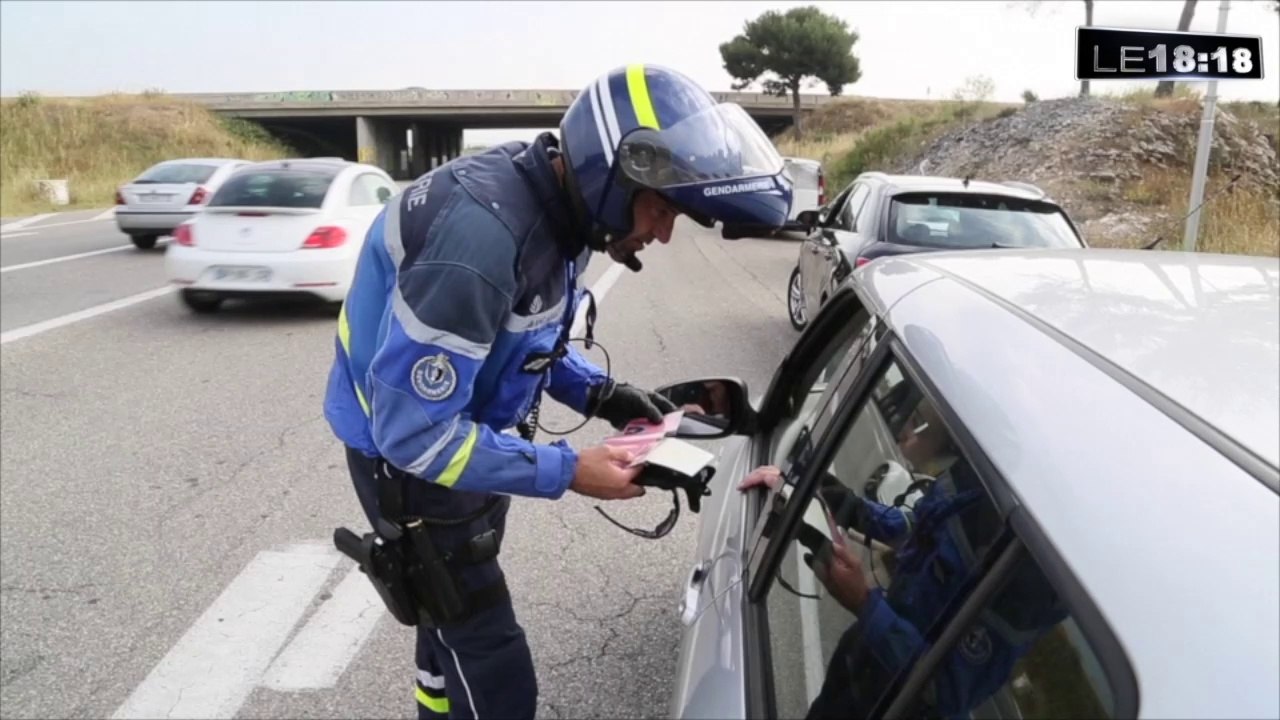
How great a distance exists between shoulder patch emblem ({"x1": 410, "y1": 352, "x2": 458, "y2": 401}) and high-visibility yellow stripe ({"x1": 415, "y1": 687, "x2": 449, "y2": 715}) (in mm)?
995

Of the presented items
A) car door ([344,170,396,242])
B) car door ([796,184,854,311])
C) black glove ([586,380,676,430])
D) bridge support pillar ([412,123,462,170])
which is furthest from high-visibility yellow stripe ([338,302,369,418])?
bridge support pillar ([412,123,462,170])

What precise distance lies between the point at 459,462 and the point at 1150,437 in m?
1.16

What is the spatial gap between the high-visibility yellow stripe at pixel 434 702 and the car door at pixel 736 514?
666mm

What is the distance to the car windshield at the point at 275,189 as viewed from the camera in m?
9.12

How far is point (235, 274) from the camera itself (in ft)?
28.4

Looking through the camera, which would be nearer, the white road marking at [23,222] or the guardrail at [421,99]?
the white road marking at [23,222]

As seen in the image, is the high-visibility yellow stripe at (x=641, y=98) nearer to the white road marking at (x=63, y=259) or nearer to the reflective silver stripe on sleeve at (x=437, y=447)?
the reflective silver stripe on sleeve at (x=437, y=447)

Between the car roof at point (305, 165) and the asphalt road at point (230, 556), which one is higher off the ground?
the car roof at point (305, 165)

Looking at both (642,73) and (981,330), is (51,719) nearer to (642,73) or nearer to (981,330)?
(642,73)

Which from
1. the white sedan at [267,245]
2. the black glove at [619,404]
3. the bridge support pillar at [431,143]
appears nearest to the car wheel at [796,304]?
the white sedan at [267,245]

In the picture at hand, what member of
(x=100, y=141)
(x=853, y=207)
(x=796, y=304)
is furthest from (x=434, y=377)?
(x=100, y=141)

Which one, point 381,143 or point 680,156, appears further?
point 381,143

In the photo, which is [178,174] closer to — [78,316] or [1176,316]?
[78,316]

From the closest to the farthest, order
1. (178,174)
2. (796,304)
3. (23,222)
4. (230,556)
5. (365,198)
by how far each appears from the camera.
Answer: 1. (230,556)
2. (796,304)
3. (365,198)
4. (178,174)
5. (23,222)
